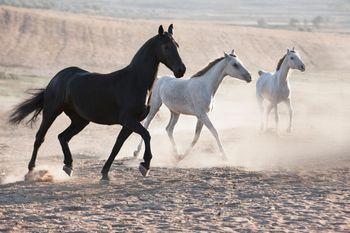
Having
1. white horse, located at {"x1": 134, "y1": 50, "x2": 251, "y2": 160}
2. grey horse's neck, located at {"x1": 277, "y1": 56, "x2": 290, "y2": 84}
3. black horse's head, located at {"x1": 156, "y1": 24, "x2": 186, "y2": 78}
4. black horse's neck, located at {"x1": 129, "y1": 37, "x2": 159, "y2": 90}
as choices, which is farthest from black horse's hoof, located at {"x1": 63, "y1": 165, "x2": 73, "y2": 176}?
grey horse's neck, located at {"x1": 277, "y1": 56, "x2": 290, "y2": 84}

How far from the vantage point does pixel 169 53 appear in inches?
384

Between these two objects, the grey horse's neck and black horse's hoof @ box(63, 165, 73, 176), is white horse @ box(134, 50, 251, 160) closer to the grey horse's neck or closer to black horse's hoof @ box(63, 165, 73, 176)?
black horse's hoof @ box(63, 165, 73, 176)

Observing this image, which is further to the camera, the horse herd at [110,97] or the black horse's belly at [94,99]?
the black horse's belly at [94,99]

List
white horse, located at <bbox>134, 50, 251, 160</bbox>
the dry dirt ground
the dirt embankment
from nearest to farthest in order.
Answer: the dry dirt ground
white horse, located at <bbox>134, 50, 251, 160</bbox>
the dirt embankment

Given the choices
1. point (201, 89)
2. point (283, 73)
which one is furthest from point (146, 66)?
point (283, 73)

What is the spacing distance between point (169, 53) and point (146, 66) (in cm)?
37

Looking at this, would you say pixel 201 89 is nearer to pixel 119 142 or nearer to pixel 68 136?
pixel 68 136

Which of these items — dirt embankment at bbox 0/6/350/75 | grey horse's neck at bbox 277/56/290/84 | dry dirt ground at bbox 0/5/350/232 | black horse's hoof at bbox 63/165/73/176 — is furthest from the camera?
dirt embankment at bbox 0/6/350/75

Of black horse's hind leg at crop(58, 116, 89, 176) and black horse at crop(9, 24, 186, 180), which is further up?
black horse at crop(9, 24, 186, 180)

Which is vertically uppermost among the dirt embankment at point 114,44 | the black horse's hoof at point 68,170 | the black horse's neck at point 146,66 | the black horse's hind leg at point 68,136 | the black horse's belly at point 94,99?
the dirt embankment at point 114,44

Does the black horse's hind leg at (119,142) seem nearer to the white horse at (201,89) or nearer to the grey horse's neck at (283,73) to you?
the white horse at (201,89)

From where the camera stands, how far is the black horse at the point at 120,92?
975cm

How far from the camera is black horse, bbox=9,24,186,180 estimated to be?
9750 millimetres

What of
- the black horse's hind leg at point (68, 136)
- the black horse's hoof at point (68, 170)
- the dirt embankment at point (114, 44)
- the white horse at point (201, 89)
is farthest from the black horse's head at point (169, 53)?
the dirt embankment at point (114, 44)
